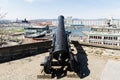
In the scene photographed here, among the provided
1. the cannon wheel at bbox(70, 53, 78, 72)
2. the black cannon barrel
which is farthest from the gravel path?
the black cannon barrel

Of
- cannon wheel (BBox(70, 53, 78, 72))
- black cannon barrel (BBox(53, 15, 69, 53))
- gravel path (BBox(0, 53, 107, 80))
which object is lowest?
gravel path (BBox(0, 53, 107, 80))

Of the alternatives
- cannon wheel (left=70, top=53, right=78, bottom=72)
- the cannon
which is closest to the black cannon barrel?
the cannon

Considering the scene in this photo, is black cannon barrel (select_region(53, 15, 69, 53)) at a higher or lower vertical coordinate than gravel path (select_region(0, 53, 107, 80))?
higher

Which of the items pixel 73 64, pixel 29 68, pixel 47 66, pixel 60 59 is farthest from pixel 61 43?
pixel 29 68

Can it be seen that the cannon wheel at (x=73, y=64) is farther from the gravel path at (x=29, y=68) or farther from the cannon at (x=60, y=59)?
the gravel path at (x=29, y=68)

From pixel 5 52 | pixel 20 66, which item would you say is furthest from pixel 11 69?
pixel 5 52

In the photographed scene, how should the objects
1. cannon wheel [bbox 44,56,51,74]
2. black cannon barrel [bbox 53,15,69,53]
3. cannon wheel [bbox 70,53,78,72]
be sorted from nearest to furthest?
cannon wheel [bbox 44,56,51,74], cannon wheel [bbox 70,53,78,72], black cannon barrel [bbox 53,15,69,53]

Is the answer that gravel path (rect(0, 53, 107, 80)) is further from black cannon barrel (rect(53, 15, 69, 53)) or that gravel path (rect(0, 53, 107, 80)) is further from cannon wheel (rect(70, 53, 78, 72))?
black cannon barrel (rect(53, 15, 69, 53))

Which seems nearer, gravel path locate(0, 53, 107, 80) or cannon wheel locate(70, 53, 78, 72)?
cannon wheel locate(70, 53, 78, 72)

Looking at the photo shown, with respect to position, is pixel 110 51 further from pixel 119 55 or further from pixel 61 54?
pixel 61 54

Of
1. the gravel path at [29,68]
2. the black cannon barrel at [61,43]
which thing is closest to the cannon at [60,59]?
the black cannon barrel at [61,43]

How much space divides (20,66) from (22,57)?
1.91 meters

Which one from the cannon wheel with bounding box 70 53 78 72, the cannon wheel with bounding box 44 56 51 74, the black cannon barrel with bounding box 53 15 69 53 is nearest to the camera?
the cannon wheel with bounding box 44 56 51 74

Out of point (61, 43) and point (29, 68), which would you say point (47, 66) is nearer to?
point (61, 43)
